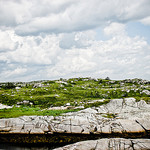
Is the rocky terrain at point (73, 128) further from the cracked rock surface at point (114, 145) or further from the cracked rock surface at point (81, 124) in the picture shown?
the cracked rock surface at point (114, 145)

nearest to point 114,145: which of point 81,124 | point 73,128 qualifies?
point 81,124

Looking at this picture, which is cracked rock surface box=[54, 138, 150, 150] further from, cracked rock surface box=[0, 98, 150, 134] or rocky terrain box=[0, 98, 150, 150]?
cracked rock surface box=[0, 98, 150, 134]

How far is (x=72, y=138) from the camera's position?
32.0 m

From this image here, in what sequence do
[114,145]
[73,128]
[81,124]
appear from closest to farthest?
[114,145], [73,128], [81,124]

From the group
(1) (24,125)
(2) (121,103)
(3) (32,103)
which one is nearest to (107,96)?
(2) (121,103)

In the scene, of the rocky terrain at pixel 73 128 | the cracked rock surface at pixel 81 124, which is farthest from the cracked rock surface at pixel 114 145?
the cracked rock surface at pixel 81 124

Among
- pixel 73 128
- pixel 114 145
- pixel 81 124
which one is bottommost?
pixel 114 145

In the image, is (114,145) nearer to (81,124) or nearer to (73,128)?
(81,124)

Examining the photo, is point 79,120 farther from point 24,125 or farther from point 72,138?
point 24,125

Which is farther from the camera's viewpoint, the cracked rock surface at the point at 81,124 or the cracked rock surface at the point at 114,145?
the cracked rock surface at the point at 81,124

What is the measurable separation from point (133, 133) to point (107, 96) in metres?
39.5

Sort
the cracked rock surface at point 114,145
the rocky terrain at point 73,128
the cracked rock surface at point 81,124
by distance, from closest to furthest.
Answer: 1. the cracked rock surface at point 114,145
2. the rocky terrain at point 73,128
3. the cracked rock surface at point 81,124

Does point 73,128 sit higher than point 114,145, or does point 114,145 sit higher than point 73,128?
point 73,128

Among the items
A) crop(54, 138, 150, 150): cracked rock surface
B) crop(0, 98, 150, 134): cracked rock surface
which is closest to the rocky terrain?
crop(0, 98, 150, 134): cracked rock surface
